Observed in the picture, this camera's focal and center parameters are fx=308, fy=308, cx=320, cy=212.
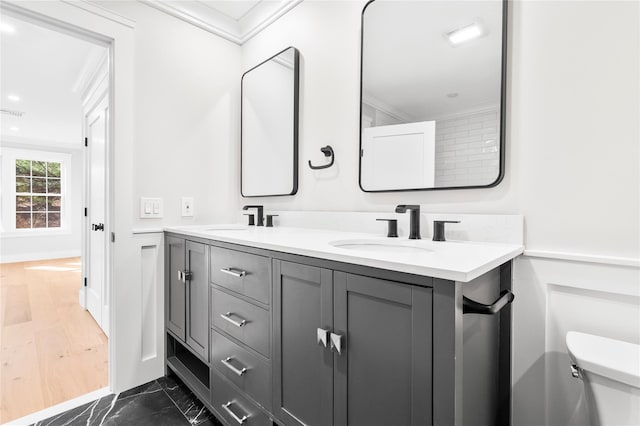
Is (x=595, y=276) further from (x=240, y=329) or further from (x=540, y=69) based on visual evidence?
(x=240, y=329)

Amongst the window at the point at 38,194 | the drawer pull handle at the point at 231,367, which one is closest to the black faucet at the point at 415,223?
the drawer pull handle at the point at 231,367

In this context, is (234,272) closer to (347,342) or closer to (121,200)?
(347,342)

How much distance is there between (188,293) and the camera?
166 cm

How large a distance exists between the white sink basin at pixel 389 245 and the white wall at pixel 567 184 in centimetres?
24

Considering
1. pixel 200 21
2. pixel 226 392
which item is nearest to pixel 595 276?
pixel 226 392

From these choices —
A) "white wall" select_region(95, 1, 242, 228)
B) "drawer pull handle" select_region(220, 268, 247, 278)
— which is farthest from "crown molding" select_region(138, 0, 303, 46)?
"drawer pull handle" select_region(220, 268, 247, 278)

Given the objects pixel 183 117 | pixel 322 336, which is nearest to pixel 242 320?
pixel 322 336

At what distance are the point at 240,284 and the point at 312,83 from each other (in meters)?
1.23

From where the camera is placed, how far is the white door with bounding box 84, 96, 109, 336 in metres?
2.53

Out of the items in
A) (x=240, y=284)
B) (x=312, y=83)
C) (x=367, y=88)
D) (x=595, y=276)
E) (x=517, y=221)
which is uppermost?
(x=312, y=83)

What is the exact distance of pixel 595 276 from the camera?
3.13 feet

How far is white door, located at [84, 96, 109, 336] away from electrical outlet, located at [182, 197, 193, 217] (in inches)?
34.1

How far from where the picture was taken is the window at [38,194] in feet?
18.8

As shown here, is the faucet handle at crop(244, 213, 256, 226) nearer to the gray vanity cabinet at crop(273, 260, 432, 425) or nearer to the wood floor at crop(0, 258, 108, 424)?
the gray vanity cabinet at crop(273, 260, 432, 425)
